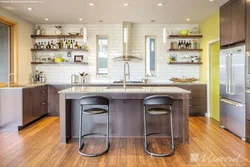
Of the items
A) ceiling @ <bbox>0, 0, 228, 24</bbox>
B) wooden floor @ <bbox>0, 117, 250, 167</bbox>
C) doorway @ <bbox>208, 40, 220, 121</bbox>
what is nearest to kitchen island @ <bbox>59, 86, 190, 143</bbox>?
wooden floor @ <bbox>0, 117, 250, 167</bbox>

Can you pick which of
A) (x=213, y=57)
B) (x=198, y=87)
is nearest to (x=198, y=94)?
(x=198, y=87)

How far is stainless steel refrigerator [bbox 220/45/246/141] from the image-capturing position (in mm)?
3717

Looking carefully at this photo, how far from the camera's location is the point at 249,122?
11.8 feet

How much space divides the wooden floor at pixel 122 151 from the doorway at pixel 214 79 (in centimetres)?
127

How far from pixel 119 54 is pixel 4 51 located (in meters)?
3.16

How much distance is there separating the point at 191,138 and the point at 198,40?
11.9ft

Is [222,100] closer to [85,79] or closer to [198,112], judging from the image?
[198,112]

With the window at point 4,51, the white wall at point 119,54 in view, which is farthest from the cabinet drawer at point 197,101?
the window at point 4,51

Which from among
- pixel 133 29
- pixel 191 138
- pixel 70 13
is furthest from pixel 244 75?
pixel 70 13

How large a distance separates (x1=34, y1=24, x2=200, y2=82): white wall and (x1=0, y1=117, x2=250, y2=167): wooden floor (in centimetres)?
255

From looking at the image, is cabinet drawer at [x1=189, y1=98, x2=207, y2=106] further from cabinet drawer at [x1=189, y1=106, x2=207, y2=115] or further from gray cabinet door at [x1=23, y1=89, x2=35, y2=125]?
gray cabinet door at [x1=23, y1=89, x2=35, y2=125]

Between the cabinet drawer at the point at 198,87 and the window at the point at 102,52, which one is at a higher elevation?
the window at the point at 102,52

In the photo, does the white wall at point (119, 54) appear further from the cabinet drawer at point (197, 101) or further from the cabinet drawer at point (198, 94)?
the cabinet drawer at point (197, 101)

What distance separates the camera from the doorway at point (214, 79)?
17.4 feet
